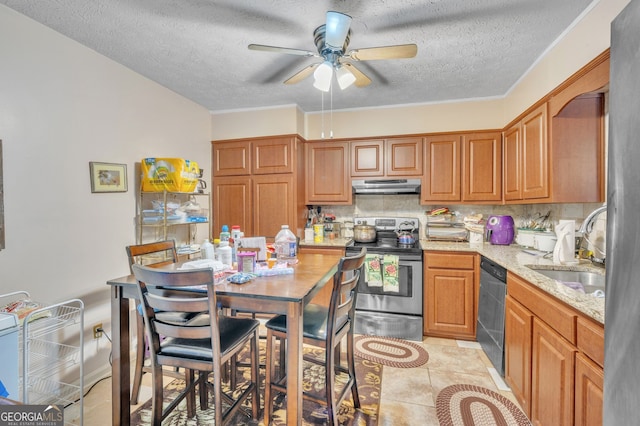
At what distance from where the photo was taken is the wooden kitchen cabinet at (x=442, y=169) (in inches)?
123

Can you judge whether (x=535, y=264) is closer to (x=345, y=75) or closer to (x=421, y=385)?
(x=421, y=385)

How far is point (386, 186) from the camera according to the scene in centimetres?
329

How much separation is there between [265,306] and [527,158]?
245 centimetres

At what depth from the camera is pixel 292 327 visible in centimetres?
127

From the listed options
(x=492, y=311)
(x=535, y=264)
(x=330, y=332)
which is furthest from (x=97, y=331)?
(x=535, y=264)

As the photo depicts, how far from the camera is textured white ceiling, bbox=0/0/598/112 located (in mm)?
1715

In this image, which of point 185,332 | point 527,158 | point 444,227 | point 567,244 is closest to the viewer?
point 185,332

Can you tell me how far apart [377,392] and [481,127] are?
280 centimetres

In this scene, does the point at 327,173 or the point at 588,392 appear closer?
the point at 588,392

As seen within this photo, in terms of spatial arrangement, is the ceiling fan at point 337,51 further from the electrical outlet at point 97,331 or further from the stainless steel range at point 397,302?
the electrical outlet at point 97,331

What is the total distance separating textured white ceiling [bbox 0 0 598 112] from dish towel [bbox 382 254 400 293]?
171 centimetres

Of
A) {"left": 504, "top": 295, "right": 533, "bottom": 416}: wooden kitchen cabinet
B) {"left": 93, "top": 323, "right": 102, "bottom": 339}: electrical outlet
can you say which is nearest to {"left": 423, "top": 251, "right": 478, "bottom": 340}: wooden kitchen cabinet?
{"left": 504, "top": 295, "right": 533, "bottom": 416}: wooden kitchen cabinet

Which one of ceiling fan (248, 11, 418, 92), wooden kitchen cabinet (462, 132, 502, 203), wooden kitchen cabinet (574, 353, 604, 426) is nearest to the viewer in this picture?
wooden kitchen cabinet (574, 353, 604, 426)

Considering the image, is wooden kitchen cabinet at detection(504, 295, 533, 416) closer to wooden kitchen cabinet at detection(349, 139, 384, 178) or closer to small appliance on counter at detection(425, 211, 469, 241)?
small appliance on counter at detection(425, 211, 469, 241)
